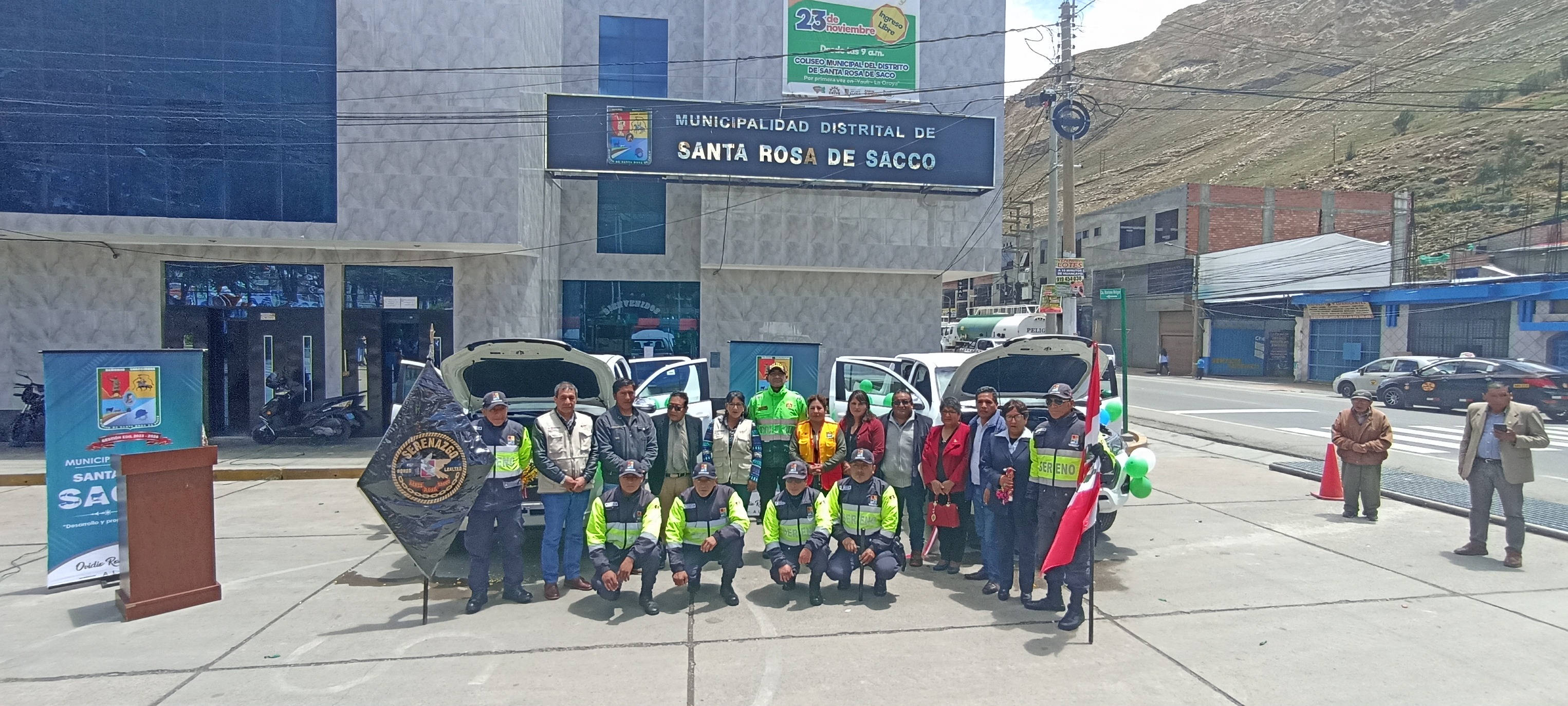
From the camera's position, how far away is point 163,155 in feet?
44.7

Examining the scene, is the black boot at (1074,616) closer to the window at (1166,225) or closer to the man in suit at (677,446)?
the man in suit at (677,446)

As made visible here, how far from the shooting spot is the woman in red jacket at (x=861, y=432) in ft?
23.6

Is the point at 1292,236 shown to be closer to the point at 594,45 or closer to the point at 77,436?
the point at 594,45

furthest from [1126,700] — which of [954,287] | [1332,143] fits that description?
[1332,143]

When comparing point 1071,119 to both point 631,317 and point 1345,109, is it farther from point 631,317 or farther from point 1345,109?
point 1345,109

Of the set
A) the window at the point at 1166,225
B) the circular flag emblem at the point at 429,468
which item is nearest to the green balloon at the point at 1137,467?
the circular flag emblem at the point at 429,468

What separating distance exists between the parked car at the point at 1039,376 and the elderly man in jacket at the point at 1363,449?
108 inches

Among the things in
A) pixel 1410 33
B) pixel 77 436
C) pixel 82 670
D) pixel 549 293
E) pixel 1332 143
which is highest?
pixel 1410 33

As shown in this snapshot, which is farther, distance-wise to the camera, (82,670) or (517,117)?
(517,117)

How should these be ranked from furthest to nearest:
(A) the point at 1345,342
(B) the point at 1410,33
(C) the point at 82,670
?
(B) the point at 1410,33, (A) the point at 1345,342, (C) the point at 82,670

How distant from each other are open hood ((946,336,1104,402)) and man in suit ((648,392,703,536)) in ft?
9.04

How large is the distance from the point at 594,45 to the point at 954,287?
181 ft

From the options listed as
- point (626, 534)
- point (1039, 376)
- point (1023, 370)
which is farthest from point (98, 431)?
point (1039, 376)

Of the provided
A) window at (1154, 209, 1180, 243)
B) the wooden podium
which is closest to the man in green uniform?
the wooden podium
